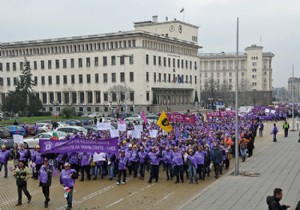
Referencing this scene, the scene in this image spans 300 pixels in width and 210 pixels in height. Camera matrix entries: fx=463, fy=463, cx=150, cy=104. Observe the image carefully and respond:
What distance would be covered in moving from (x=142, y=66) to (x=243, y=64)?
79305mm

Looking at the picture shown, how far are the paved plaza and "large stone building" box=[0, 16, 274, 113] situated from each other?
59.7m

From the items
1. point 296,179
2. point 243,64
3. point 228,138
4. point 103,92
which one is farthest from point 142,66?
point 243,64

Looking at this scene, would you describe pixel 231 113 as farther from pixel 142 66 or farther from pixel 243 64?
pixel 243 64

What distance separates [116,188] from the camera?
1777 cm

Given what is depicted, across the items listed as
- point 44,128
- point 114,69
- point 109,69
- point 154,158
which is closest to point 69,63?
point 109,69

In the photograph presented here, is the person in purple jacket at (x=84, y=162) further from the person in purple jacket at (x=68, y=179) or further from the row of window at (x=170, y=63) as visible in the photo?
the row of window at (x=170, y=63)

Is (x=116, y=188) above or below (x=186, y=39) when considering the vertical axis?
below

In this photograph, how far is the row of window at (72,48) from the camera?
87500 mm

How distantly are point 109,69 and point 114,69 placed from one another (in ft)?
3.49

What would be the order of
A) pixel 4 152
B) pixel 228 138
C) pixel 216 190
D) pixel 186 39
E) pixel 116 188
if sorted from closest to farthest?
pixel 216 190
pixel 116 188
pixel 4 152
pixel 228 138
pixel 186 39

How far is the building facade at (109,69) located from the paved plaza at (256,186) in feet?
193

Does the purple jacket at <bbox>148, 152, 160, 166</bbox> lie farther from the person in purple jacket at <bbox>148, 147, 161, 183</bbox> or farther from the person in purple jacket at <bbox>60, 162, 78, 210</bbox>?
the person in purple jacket at <bbox>60, 162, 78, 210</bbox>

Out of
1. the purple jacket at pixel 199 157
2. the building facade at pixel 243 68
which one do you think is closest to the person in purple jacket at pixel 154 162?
the purple jacket at pixel 199 157

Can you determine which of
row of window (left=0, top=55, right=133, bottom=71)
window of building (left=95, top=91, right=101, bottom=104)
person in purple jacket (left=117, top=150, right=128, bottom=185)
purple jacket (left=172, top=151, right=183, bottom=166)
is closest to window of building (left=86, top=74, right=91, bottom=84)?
row of window (left=0, top=55, right=133, bottom=71)
